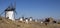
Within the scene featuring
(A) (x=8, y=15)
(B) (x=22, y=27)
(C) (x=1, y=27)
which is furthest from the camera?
(A) (x=8, y=15)

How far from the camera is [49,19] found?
6275 cm

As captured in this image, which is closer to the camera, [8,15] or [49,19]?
[8,15]

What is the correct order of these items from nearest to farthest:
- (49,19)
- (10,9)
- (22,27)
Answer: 1. (22,27)
2. (10,9)
3. (49,19)

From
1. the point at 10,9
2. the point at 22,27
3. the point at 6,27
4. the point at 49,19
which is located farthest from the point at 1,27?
the point at 49,19

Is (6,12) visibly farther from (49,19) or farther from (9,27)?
(9,27)

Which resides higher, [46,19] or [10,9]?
[10,9]

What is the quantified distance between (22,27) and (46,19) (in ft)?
123

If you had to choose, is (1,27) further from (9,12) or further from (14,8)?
(14,8)

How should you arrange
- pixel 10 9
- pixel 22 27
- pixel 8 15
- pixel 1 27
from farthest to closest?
1. pixel 10 9
2. pixel 8 15
3. pixel 22 27
4. pixel 1 27

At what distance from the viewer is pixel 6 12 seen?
164ft

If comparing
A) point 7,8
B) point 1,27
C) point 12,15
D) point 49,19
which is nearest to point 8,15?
point 12,15

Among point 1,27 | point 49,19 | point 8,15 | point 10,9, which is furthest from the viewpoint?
point 49,19

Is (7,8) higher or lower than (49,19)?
higher

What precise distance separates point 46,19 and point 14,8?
1628cm
